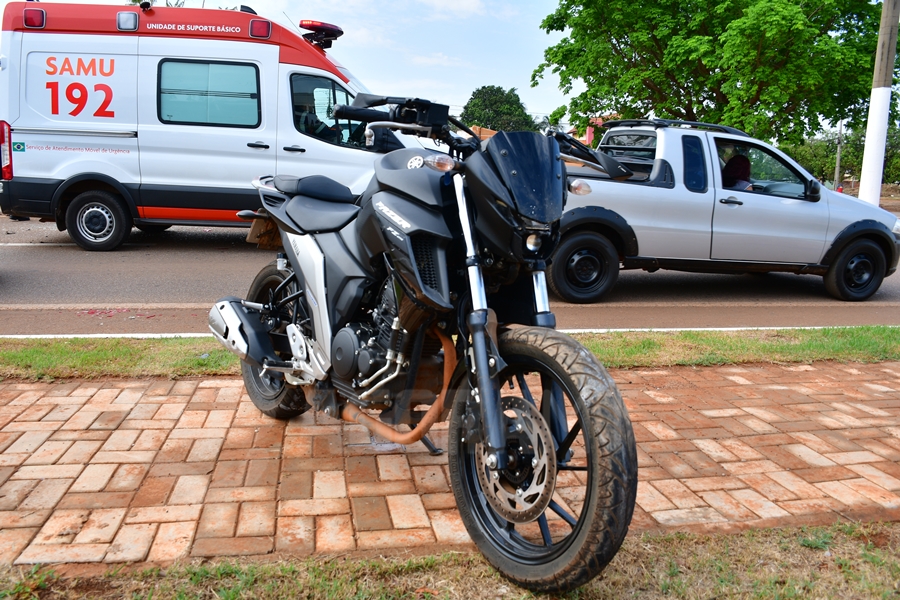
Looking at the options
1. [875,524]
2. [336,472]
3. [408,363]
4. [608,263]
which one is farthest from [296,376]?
[608,263]

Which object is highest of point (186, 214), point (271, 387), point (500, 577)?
point (186, 214)

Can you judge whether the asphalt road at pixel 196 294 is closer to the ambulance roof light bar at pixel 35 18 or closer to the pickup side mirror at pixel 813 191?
the pickup side mirror at pixel 813 191

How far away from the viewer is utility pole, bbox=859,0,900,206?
40.7ft

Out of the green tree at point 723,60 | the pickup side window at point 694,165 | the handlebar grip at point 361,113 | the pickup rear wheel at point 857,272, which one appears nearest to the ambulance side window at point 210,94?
the pickup side window at point 694,165

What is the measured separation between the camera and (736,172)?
866 centimetres

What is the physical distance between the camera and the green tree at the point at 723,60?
56.5ft

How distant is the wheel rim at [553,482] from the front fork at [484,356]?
0.10 meters

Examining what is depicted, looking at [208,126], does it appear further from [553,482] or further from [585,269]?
[553,482]

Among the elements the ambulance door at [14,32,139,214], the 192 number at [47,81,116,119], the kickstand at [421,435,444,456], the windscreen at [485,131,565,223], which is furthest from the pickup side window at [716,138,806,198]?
the 192 number at [47,81,116,119]

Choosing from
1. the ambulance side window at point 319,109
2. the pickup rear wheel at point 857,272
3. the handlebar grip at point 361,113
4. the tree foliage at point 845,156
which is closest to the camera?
the handlebar grip at point 361,113

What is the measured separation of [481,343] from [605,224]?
579 centimetres

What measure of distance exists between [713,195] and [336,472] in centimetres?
615

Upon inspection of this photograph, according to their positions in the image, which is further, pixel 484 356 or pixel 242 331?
pixel 242 331

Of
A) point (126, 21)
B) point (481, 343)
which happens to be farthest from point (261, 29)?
point (481, 343)
